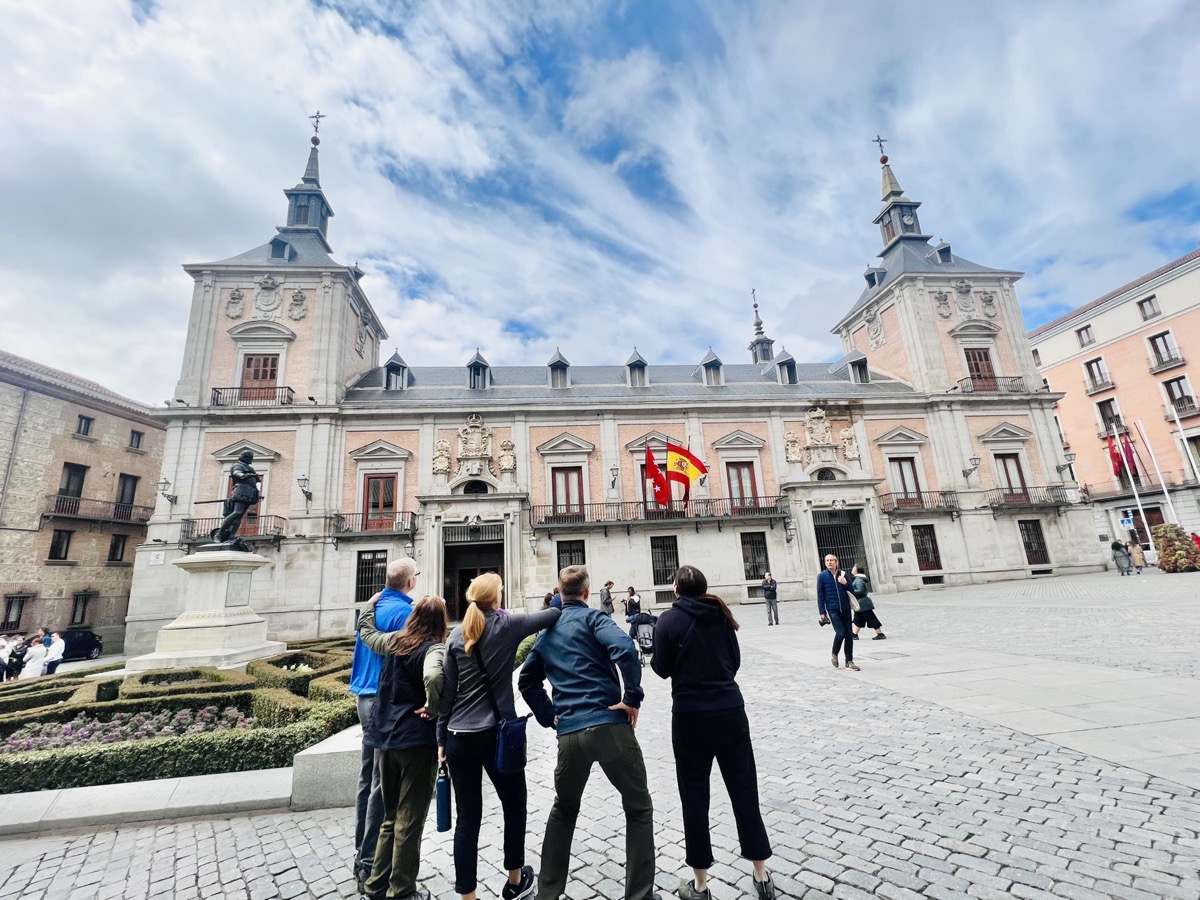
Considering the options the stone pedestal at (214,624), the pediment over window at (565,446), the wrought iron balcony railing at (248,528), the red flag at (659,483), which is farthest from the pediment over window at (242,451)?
the red flag at (659,483)

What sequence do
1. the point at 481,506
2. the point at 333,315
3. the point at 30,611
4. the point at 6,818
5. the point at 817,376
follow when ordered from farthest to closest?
1. the point at 817,376
2. the point at 333,315
3. the point at 481,506
4. the point at 30,611
5. the point at 6,818

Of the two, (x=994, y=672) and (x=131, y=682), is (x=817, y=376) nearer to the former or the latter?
(x=994, y=672)

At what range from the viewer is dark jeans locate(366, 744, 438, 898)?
294 centimetres

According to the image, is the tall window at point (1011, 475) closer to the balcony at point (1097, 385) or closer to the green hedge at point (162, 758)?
the balcony at point (1097, 385)

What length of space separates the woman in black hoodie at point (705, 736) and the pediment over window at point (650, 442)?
2070 cm

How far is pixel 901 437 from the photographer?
24.8m

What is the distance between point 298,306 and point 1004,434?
33.7 meters

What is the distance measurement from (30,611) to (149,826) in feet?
78.9

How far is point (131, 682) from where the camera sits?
7.26 meters

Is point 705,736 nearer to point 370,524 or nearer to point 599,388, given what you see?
point 370,524

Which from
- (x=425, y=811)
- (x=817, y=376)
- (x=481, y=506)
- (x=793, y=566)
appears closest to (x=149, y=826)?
(x=425, y=811)

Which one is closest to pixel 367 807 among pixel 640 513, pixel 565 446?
pixel 640 513

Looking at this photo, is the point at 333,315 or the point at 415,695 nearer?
the point at 415,695

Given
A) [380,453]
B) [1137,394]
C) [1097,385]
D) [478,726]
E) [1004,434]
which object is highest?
[1097,385]
